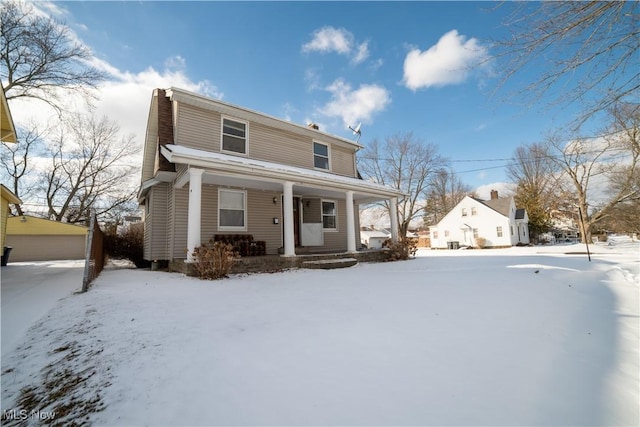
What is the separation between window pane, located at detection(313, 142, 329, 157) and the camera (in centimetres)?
1286

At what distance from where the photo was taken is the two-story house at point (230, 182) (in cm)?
814

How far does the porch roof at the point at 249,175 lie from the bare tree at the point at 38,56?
10096mm

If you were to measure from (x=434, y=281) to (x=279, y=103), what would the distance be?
10.4 metres

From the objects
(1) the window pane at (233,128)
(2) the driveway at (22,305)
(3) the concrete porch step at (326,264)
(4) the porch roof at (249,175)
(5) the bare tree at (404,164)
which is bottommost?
(2) the driveway at (22,305)

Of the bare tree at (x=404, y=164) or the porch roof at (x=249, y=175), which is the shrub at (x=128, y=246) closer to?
the porch roof at (x=249, y=175)

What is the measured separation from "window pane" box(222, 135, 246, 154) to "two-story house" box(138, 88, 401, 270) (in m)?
0.04

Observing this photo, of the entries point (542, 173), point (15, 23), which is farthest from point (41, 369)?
point (542, 173)

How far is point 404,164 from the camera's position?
93.4ft

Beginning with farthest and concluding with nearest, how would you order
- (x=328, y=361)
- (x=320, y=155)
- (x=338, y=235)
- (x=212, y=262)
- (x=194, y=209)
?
(x=320, y=155) → (x=338, y=235) → (x=194, y=209) → (x=212, y=262) → (x=328, y=361)

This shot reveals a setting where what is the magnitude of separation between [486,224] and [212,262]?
98.7 feet

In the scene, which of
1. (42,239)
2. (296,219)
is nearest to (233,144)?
(296,219)

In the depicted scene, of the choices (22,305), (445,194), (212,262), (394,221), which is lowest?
(22,305)

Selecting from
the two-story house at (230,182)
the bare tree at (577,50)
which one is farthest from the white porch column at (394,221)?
the bare tree at (577,50)

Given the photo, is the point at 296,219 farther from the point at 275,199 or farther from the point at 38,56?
the point at 38,56
